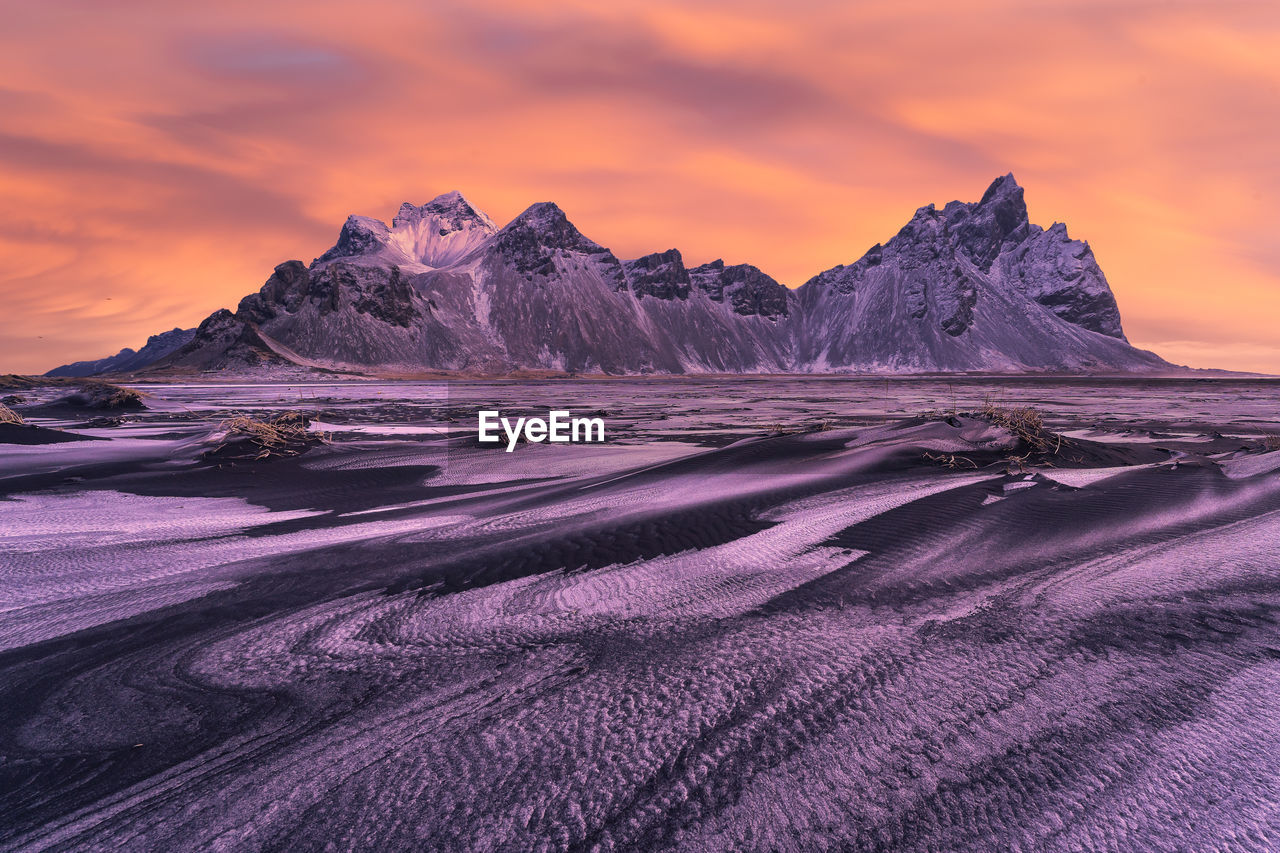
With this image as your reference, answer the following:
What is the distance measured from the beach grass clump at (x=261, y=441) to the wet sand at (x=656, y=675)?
11.2 feet

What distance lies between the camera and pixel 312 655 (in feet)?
9.05

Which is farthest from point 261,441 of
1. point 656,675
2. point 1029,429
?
point 1029,429

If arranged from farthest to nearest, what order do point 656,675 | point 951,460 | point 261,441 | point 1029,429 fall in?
point 261,441 < point 1029,429 < point 951,460 < point 656,675

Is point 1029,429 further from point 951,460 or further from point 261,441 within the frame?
point 261,441

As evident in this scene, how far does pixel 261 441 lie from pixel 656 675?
31.5 ft

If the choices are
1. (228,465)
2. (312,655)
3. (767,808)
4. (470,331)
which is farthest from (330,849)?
(470,331)

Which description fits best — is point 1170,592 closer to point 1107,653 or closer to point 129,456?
point 1107,653

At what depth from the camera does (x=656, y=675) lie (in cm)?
250

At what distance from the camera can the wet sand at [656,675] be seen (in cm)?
165

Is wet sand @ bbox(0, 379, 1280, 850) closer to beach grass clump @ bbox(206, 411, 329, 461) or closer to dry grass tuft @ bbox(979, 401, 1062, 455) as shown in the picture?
dry grass tuft @ bbox(979, 401, 1062, 455)

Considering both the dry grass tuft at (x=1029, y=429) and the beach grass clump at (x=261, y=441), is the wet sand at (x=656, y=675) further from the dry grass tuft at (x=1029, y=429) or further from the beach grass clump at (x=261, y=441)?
the beach grass clump at (x=261, y=441)

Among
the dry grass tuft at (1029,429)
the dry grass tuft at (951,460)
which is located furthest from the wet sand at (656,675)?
the dry grass tuft at (1029,429)

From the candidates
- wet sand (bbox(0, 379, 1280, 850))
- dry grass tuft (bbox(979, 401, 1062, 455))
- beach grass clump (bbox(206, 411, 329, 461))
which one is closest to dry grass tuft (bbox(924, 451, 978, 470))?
dry grass tuft (bbox(979, 401, 1062, 455))

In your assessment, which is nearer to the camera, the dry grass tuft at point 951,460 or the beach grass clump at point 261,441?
the dry grass tuft at point 951,460
